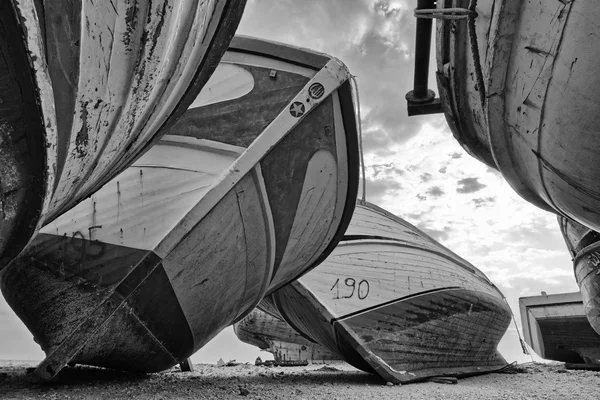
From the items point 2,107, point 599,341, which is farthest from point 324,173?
point 599,341

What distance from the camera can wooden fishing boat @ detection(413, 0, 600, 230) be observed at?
147 centimetres

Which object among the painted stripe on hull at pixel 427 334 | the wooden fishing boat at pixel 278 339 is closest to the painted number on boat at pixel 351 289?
the painted stripe on hull at pixel 427 334

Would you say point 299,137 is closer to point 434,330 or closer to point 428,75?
point 428,75

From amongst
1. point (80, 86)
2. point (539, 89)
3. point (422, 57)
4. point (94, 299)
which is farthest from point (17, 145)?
→ point (94, 299)

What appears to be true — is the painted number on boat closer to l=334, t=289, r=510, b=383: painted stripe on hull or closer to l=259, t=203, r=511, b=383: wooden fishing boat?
l=259, t=203, r=511, b=383: wooden fishing boat

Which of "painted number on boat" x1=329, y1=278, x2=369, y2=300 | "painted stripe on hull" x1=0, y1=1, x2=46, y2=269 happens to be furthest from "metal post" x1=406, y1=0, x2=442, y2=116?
"painted number on boat" x1=329, y1=278, x2=369, y2=300

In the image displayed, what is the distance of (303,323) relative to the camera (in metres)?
7.60

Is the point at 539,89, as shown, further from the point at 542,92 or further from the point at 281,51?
the point at 281,51

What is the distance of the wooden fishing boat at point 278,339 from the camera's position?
608 inches

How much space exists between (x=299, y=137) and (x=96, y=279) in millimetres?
2180

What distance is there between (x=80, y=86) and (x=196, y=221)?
227 centimetres

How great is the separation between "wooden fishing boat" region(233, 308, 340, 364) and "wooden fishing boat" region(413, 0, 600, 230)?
13849 mm

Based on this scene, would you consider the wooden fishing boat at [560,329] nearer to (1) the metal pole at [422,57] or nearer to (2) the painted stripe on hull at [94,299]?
(1) the metal pole at [422,57]

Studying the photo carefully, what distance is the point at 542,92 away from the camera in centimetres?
166
